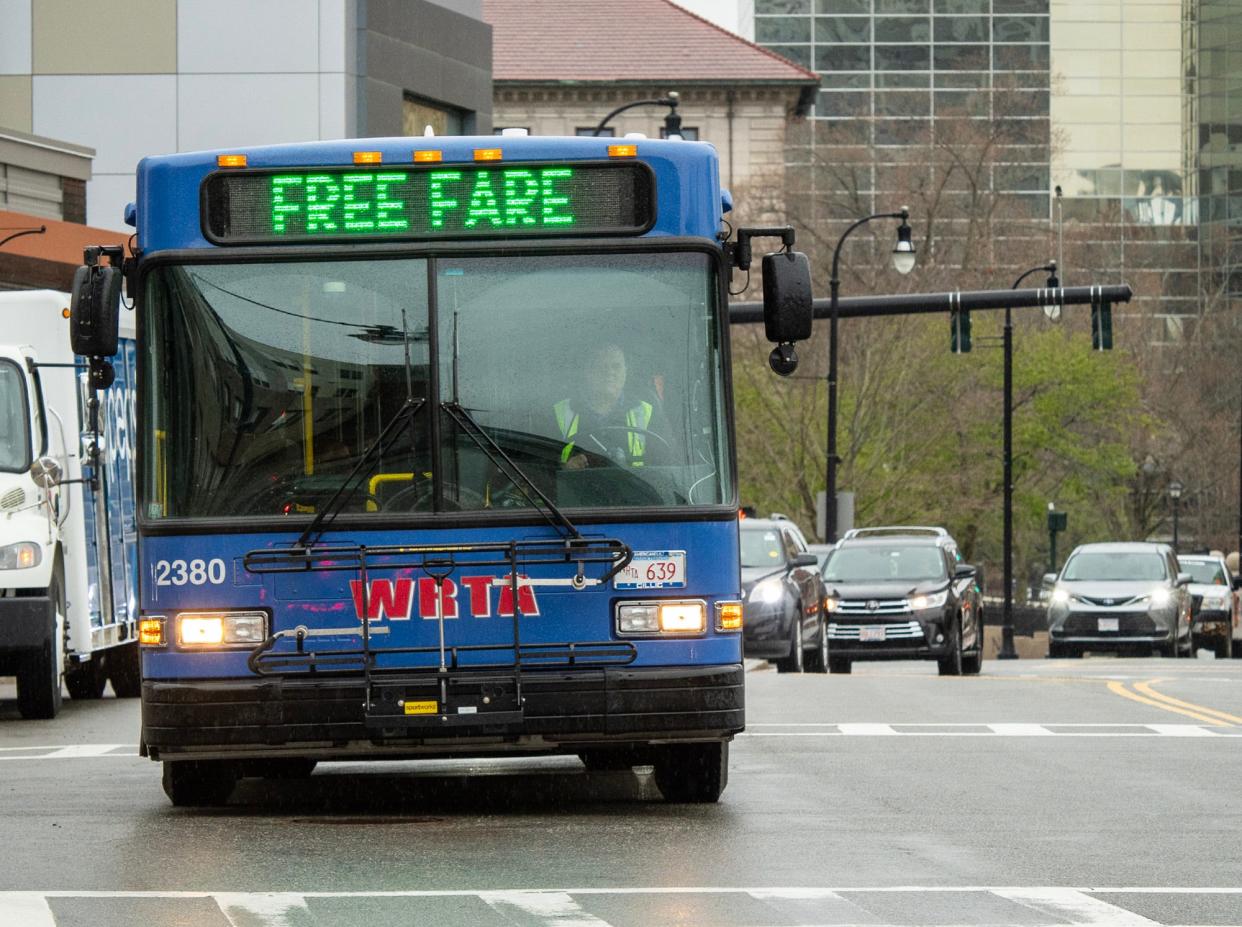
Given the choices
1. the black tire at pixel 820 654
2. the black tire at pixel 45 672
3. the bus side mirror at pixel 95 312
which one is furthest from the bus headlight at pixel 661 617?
the black tire at pixel 820 654

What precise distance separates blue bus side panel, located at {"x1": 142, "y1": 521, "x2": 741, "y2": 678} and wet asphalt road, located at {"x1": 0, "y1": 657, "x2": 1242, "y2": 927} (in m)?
0.75

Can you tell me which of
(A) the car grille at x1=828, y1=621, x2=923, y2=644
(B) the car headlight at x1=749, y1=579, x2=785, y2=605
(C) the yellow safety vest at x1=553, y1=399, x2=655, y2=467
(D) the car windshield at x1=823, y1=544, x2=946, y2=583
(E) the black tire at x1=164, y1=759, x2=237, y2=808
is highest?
(C) the yellow safety vest at x1=553, y1=399, x2=655, y2=467

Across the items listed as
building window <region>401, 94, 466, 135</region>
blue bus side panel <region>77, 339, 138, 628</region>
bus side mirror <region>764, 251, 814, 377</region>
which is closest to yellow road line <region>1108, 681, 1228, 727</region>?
blue bus side panel <region>77, 339, 138, 628</region>

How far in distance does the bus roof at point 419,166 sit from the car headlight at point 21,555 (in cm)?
709

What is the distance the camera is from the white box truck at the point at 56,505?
17906 millimetres

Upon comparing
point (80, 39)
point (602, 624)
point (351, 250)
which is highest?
point (80, 39)

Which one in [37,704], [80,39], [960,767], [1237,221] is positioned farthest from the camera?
Result: [1237,221]

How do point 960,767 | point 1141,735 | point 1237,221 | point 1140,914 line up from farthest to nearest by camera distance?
point 1237,221 → point 1141,735 → point 960,767 → point 1140,914

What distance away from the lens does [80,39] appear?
40.5 meters

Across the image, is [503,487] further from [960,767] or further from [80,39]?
[80,39]

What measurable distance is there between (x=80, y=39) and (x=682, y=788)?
30.9 metres

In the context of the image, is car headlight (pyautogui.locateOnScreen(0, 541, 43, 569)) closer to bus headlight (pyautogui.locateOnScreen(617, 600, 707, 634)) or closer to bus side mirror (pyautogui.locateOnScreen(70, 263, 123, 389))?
bus side mirror (pyautogui.locateOnScreen(70, 263, 123, 389))

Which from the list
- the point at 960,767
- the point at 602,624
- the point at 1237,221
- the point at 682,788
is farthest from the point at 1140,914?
the point at 1237,221

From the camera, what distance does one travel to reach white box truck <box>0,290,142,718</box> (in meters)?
17.9
